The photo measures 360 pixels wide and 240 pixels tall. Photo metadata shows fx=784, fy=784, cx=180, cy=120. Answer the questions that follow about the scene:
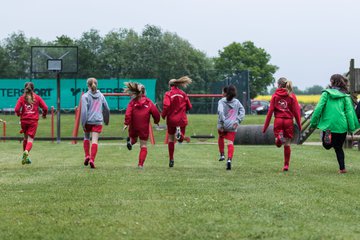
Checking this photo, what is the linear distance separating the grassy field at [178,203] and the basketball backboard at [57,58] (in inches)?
501

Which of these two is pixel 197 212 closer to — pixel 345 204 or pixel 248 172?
pixel 345 204

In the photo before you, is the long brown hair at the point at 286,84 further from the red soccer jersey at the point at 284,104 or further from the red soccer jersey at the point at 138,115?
the red soccer jersey at the point at 138,115

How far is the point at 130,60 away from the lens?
77688mm

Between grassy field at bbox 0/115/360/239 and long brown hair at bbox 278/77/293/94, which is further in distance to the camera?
long brown hair at bbox 278/77/293/94

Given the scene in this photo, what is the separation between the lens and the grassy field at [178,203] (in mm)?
6984

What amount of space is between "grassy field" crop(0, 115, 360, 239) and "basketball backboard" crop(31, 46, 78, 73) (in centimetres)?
1272

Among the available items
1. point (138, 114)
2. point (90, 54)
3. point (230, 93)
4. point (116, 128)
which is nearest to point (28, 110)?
point (138, 114)

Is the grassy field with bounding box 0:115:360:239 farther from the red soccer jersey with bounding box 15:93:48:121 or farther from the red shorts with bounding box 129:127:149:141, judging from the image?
the red soccer jersey with bounding box 15:93:48:121

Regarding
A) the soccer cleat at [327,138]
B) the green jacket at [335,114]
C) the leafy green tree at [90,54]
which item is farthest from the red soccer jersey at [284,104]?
the leafy green tree at [90,54]

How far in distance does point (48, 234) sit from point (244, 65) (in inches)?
4781

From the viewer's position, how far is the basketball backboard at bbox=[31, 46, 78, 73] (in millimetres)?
27031

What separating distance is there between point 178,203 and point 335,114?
5509mm

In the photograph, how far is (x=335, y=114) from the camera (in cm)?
1343

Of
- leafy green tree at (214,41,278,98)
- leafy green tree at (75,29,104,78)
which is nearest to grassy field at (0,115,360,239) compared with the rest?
leafy green tree at (75,29,104,78)
